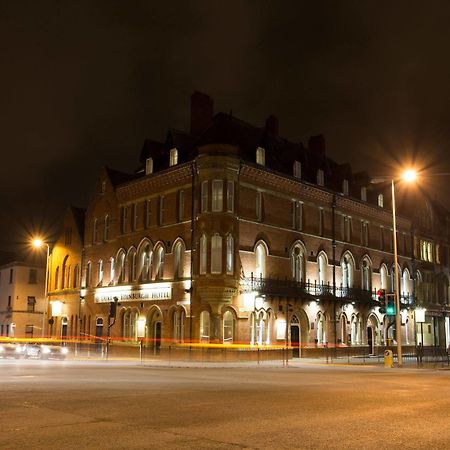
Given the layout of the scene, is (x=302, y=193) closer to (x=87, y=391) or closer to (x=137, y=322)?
(x=137, y=322)

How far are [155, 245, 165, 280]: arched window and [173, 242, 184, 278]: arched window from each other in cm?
159

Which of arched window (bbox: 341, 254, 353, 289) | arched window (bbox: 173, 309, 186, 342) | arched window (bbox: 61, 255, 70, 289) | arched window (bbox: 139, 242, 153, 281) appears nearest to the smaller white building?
arched window (bbox: 61, 255, 70, 289)

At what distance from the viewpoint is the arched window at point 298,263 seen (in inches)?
1764

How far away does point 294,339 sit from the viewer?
44.3 meters

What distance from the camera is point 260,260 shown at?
41.9 meters

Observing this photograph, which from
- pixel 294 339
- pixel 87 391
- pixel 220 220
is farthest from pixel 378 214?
pixel 87 391

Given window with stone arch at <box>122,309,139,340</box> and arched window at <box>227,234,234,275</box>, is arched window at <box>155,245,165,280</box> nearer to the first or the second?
window with stone arch at <box>122,309,139,340</box>

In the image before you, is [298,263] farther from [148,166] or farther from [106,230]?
[106,230]

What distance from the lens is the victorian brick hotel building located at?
3947 cm

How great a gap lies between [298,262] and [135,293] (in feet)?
40.9

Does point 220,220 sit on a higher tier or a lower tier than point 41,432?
higher

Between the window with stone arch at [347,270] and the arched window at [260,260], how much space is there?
1041cm

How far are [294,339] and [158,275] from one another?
36.1 ft

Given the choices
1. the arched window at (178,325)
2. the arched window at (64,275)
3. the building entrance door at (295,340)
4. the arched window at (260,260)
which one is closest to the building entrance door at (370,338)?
the building entrance door at (295,340)
